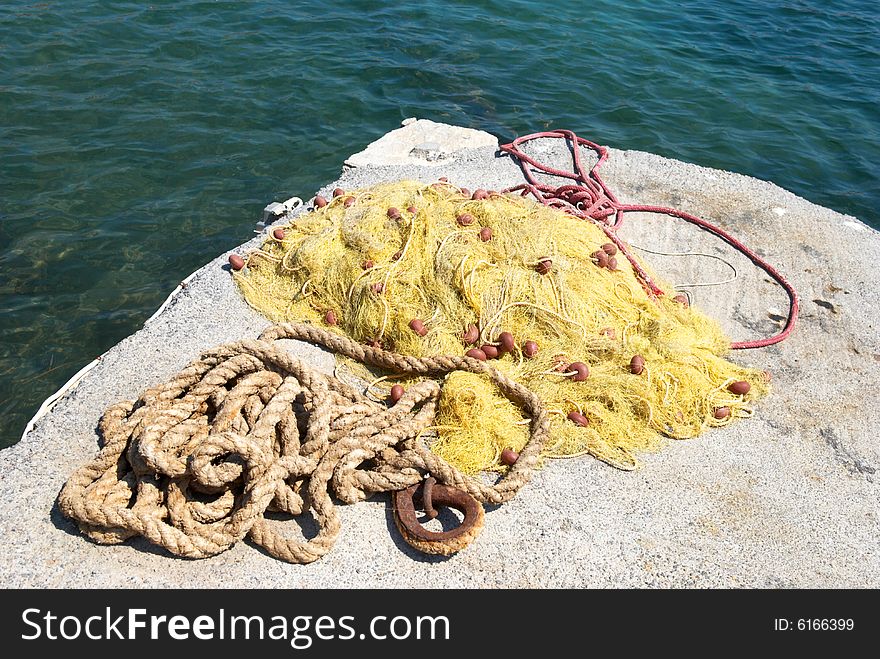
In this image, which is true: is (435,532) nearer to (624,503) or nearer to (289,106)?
(624,503)

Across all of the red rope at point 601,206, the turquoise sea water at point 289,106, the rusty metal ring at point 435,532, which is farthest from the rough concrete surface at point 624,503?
the turquoise sea water at point 289,106

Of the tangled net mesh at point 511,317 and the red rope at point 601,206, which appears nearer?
the tangled net mesh at point 511,317

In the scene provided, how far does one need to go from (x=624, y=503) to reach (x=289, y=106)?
8.67 m

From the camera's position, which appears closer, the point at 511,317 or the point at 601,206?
the point at 511,317

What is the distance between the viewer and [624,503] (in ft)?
14.0

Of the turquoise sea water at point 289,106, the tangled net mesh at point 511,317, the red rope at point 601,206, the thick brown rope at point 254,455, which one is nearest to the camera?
the thick brown rope at point 254,455

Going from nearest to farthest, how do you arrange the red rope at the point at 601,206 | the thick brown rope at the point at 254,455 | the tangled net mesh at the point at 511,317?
the thick brown rope at the point at 254,455 → the tangled net mesh at the point at 511,317 → the red rope at the point at 601,206

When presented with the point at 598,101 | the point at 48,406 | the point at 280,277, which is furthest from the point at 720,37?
the point at 48,406

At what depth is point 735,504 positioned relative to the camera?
14.2ft

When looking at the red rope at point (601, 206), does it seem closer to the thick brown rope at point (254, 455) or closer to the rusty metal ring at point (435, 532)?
the thick brown rope at point (254, 455)

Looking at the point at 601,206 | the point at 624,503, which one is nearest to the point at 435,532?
the point at 624,503

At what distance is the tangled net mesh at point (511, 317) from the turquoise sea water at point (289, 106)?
2.54 metres

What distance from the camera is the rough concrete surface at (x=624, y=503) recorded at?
3746 millimetres

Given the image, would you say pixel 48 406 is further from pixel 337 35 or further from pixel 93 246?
pixel 337 35
